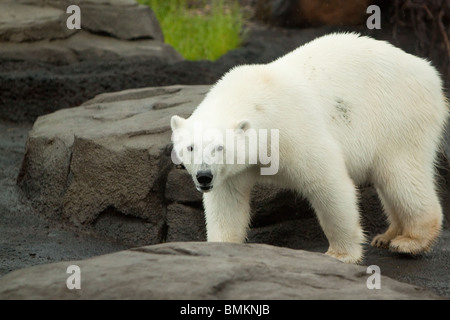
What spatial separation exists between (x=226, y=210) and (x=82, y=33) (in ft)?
17.8

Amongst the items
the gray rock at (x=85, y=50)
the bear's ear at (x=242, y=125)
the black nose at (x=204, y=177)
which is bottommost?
the black nose at (x=204, y=177)

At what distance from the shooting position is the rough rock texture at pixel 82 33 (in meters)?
9.16

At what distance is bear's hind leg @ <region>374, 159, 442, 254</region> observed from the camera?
531cm

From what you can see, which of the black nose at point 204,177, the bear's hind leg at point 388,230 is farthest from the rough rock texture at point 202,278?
the bear's hind leg at point 388,230

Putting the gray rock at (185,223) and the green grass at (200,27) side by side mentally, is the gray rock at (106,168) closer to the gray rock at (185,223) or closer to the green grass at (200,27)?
the gray rock at (185,223)

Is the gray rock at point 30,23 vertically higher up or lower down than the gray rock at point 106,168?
higher up

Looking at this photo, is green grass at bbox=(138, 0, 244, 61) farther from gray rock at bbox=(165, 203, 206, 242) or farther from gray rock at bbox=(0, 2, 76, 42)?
gray rock at bbox=(165, 203, 206, 242)

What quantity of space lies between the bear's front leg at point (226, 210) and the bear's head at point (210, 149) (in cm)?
32

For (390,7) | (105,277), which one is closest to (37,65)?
(390,7)

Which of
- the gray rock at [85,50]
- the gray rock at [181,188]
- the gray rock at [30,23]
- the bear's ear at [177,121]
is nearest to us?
the bear's ear at [177,121]

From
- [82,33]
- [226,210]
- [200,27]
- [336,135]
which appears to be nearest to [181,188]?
[226,210]
